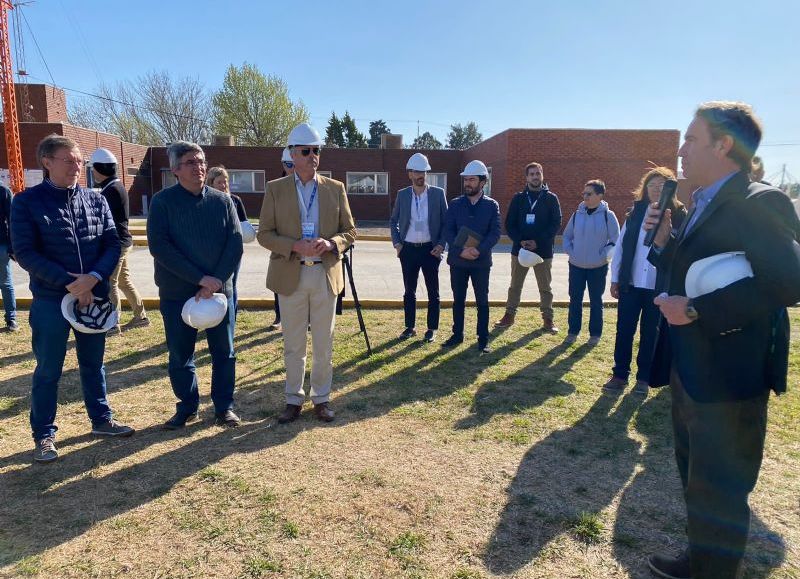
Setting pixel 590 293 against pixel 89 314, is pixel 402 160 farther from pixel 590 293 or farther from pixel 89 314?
pixel 89 314

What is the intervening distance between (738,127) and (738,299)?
0.69 metres

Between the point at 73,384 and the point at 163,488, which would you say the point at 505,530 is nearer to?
the point at 163,488

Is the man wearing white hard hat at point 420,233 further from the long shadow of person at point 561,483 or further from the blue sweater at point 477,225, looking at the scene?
the long shadow of person at point 561,483

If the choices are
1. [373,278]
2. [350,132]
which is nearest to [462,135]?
[350,132]

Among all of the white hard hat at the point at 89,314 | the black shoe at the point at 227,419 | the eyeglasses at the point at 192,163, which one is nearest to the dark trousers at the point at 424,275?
the black shoe at the point at 227,419

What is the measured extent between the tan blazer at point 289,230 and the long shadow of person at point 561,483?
2025mm

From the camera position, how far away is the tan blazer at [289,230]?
401 cm

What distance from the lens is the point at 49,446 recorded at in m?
3.51

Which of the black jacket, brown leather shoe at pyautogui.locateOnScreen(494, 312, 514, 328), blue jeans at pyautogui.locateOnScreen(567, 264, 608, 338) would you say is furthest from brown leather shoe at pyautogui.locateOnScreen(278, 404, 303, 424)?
the black jacket

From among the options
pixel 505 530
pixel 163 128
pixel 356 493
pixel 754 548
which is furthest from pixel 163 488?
pixel 163 128

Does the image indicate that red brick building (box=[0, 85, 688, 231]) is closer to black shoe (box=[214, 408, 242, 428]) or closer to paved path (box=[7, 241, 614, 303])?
paved path (box=[7, 241, 614, 303])

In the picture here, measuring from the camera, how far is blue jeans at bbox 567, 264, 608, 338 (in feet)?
20.6

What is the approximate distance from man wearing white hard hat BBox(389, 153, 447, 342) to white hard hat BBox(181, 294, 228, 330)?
10.0 feet

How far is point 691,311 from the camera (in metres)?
1.97
